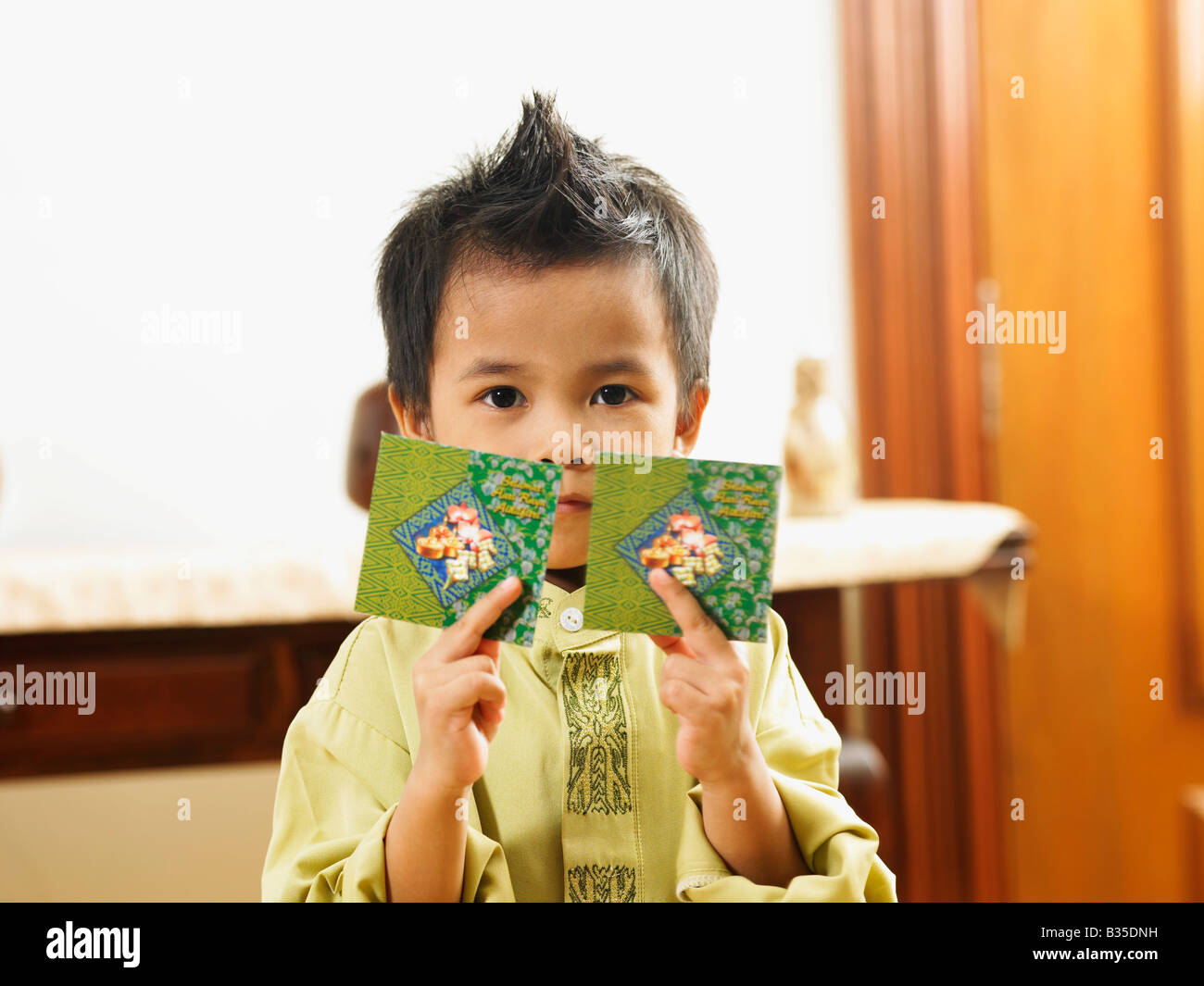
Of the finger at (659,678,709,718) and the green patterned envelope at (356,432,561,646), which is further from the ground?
the green patterned envelope at (356,432,561,646)

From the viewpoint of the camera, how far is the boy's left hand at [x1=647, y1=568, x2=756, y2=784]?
1.42ft

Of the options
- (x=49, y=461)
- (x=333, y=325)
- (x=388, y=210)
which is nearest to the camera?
(x=388, y=210)

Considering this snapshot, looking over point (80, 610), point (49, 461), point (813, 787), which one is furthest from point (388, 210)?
point (49, 461)

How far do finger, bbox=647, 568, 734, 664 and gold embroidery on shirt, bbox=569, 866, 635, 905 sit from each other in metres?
0.14

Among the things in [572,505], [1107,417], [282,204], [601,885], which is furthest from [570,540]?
[1107,417]

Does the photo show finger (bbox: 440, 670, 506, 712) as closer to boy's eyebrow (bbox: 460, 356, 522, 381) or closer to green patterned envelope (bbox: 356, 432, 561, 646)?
green patterned envelope (bbox: 356, 432, 561, 646)

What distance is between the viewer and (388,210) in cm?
59

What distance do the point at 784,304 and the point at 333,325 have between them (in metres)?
0.39

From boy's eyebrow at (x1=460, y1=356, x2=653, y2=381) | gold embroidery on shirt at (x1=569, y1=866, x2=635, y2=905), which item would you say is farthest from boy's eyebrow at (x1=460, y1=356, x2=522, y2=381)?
gold embroidery on shirt at (x1=569, y1=866, x2=635, y2=905)

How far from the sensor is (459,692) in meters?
0.43

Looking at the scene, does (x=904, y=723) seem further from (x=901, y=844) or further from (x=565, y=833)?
(x=565, y=833)

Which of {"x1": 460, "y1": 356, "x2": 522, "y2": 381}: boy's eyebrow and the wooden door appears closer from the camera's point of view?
{"x1": 460, "y1": 356, "x2": 522, "y2": 381}: boy's eyebrow

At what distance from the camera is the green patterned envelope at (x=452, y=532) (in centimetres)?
42

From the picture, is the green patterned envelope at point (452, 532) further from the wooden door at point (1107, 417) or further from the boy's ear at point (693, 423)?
the wooden door at point (1107, 417)
